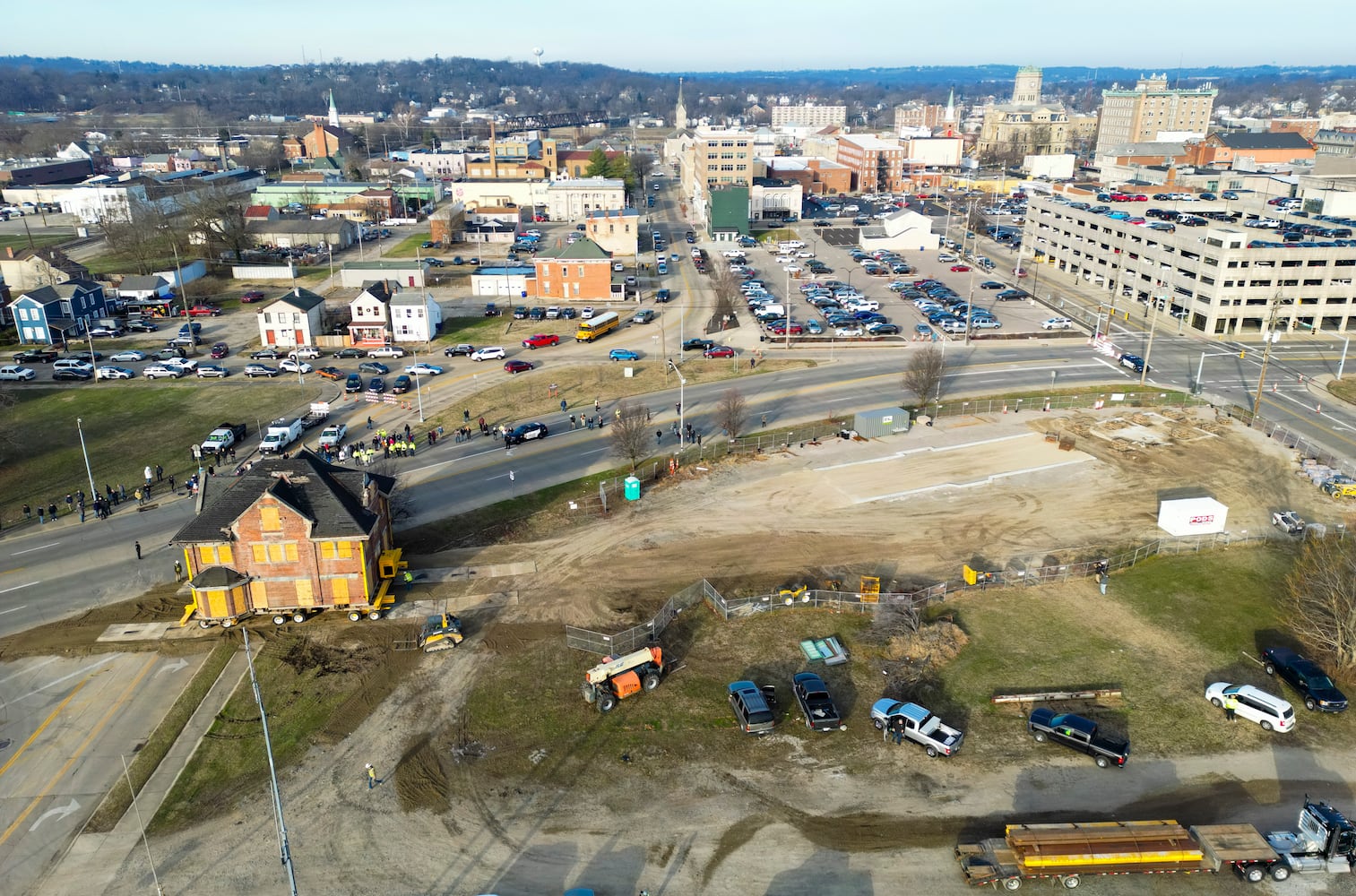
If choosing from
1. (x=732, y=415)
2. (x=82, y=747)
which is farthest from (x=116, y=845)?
(x=732, y=415)

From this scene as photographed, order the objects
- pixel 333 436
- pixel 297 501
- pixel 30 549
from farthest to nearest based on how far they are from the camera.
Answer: pixel 333 436 < pixel 30 549 < pixel 297 501

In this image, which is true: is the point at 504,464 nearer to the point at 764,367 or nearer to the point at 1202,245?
the point at 764,367

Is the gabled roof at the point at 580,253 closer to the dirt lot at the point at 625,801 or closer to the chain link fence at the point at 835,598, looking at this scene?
the dirt lot at the point at 625,801

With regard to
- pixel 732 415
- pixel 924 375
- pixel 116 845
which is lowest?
pixel 116 845

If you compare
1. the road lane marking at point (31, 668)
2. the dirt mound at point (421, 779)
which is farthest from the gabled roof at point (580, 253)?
the dirt mound at point (421, 779)

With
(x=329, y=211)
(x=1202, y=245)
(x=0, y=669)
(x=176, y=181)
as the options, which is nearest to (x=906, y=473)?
(x=0, y=669)

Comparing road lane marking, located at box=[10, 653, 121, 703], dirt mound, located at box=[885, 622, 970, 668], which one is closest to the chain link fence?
dirt mound, located at box=[885, 622, 970, 668]

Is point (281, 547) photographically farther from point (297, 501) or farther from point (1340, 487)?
point (1340, 487)
